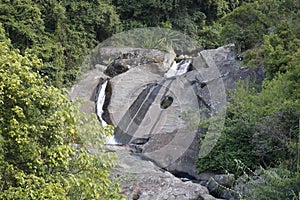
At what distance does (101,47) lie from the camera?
2180cm

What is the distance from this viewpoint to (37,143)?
5.13m

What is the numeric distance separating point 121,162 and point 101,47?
1234cm

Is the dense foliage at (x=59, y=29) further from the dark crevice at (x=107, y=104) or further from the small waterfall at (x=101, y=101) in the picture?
the dark crevice at (x=107, y=104)

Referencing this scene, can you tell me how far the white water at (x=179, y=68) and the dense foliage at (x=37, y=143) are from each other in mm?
13510

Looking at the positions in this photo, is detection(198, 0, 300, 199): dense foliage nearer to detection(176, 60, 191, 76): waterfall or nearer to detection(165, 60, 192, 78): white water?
detection(176, 60, 191, 76): waterfall

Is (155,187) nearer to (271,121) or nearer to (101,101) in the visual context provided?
(271,121)

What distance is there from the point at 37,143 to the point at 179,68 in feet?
47.6

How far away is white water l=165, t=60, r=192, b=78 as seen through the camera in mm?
18844

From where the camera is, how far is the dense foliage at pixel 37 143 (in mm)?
4824

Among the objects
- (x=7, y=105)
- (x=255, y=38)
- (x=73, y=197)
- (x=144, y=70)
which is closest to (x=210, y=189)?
(x=73, y=197)

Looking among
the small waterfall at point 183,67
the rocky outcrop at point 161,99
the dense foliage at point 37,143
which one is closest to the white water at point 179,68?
the small waterfall at point 183,67

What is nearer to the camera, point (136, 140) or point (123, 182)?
point (123, 182)

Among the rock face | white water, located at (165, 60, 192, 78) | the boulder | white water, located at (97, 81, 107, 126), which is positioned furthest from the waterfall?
the rock face

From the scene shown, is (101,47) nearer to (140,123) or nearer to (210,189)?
(140,123)
